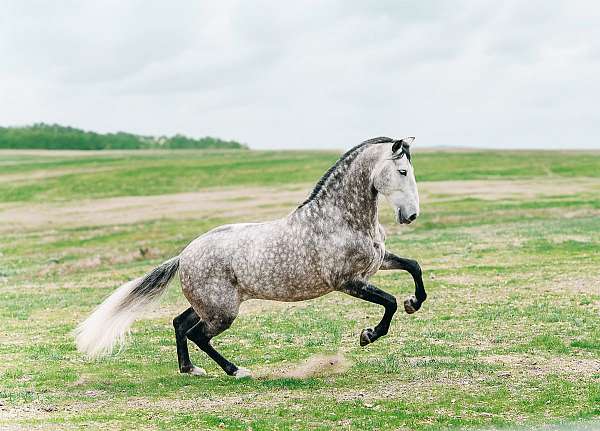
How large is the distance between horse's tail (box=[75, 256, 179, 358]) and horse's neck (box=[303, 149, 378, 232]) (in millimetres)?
2378

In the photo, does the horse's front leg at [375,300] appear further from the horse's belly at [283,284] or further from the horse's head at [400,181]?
the horse's head at [400,181]

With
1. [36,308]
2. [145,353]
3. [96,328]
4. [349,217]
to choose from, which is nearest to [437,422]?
[349,217]

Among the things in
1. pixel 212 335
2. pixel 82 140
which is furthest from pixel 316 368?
pixel 82 140

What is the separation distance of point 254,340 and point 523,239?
1618 cm

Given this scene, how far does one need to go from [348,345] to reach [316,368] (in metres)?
1.64

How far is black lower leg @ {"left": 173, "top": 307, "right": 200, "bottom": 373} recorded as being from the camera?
11.4 m

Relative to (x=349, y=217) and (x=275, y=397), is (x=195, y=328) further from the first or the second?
(x=349, y=217)

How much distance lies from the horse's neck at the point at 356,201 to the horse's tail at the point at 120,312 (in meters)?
2.38

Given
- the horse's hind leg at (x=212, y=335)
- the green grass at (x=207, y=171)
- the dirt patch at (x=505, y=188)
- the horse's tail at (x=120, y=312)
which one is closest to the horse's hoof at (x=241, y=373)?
the horse's hind leg at (x=212, y=335)

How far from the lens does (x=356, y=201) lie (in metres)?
10.6

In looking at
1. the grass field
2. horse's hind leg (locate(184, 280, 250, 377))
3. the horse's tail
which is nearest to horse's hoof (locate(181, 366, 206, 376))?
the grass field

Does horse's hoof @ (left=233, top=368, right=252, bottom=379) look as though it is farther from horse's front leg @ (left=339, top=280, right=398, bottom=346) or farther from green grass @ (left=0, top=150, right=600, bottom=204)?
green grass @ (left=0, top=150, right=600, bottom=204)

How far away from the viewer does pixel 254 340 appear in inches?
550

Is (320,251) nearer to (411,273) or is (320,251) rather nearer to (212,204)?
(411,273)
